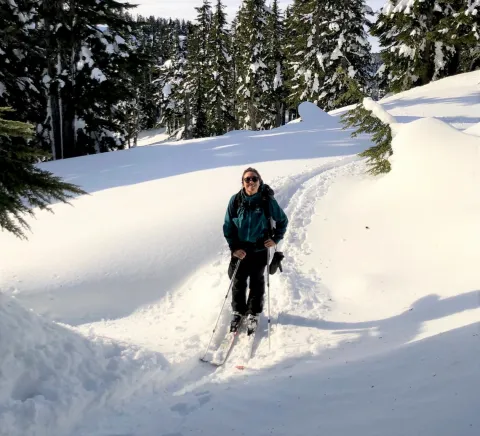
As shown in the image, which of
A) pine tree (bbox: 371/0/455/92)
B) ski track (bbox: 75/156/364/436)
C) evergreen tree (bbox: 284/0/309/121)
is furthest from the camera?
evergreen tree (bbox: 284/0/309/121)

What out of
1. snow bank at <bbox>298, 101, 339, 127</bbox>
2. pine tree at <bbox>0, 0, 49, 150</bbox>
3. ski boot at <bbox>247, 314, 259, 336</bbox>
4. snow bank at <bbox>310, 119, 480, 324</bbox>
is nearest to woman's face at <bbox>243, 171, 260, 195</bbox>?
ski boot at <bbox>247, 314, 259, 336</bbox>

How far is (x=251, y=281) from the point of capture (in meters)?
5.61

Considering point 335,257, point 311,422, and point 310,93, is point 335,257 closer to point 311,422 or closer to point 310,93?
point 311,422

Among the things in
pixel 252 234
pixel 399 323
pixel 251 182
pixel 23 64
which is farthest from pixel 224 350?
pixel 23 64

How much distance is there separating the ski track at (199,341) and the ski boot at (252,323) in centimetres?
15

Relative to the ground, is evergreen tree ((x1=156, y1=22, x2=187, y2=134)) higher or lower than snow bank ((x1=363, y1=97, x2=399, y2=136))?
higher

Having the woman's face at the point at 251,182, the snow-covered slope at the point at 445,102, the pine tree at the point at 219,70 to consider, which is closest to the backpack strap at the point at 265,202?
the woman's face at the point at 251,182

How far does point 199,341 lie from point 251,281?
111cm

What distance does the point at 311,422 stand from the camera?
3.29 m

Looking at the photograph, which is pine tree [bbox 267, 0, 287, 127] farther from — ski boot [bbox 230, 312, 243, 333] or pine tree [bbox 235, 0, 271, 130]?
ski boot [bbox 230, 312, 243, 333]

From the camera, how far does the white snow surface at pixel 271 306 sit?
3.47 m

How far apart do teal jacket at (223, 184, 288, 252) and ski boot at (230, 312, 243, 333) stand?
3.26ft

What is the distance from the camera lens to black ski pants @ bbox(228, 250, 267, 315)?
18.1ft

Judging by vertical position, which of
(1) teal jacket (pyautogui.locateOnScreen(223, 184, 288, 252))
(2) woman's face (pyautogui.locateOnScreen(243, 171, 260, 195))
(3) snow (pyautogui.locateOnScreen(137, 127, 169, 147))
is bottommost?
(1) teal jacket (pyautogui.locateOnScreen(223, 184, 288, 252))
